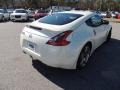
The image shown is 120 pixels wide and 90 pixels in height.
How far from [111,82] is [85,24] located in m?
1.77

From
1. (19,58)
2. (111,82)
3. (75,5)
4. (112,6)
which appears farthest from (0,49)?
(112,6)

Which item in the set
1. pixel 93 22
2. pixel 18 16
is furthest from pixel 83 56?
pixel 18 16

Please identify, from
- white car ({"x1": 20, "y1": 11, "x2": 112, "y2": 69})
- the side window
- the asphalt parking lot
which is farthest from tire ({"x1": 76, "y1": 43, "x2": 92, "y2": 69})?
the side window

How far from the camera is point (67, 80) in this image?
5016 mm

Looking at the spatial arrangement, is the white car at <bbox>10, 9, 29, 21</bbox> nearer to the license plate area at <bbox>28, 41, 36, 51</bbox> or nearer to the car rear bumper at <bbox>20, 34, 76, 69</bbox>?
the license plate area at <bbox>28, 41, 36, 51</bbox>

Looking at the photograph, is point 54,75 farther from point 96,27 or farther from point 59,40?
point 96,27

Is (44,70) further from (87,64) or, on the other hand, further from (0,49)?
(0,49)

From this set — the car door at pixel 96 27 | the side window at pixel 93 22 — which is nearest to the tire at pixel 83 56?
the car door at pixel 96 27

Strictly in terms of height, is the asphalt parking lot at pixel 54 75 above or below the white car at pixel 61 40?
below

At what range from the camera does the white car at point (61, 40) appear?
Result: 4.88 metres

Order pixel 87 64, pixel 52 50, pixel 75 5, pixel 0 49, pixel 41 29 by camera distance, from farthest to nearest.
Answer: pixel 75 5
pixel 0 49
pixel 87 64
pixel 41 29
pixel 52 50

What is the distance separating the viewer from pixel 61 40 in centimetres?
489

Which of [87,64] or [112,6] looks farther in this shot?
[112,6]

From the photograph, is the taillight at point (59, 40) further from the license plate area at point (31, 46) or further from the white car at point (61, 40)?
the license plate area at point (31, 46)
